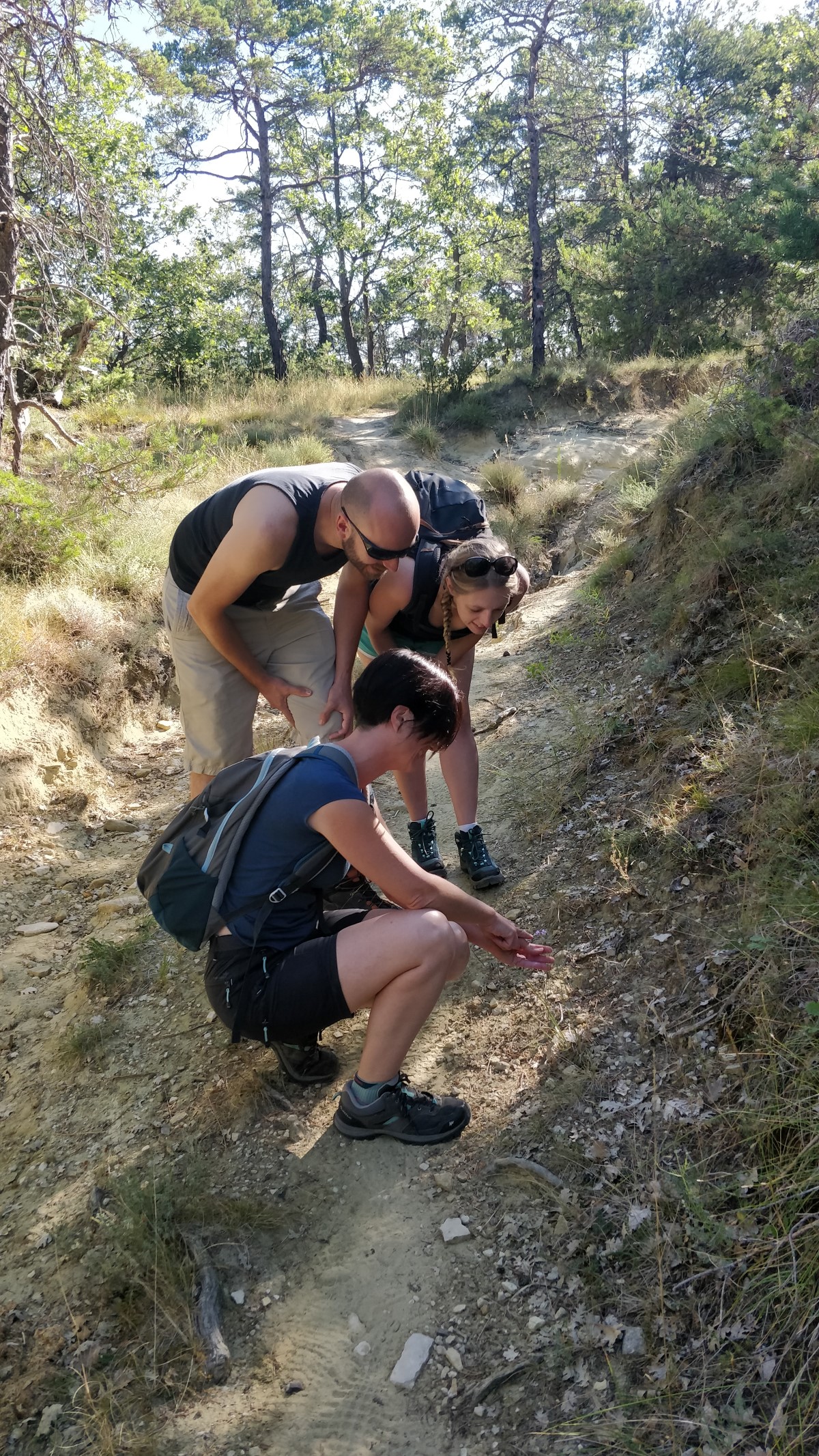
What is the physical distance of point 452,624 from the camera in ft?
9.29

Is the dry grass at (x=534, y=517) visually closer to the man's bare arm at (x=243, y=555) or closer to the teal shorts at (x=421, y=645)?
the teal shorts at (x=421, y=645)

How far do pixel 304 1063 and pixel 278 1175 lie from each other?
1.05 ft

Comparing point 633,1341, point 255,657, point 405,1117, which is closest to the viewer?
point 633,1341

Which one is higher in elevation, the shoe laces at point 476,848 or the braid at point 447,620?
the braid at point 447,620

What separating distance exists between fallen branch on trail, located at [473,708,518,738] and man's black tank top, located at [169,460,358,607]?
1.92 m

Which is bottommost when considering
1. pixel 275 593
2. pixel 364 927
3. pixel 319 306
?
pixel 364 927

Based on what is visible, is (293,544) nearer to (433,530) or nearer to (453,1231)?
(433,530)

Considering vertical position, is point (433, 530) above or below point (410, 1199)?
above

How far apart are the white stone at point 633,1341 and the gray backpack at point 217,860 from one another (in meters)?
1.14

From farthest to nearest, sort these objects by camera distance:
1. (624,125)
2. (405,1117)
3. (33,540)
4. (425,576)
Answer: (624,125)
(33,540)
(425,576)
(405,1117)

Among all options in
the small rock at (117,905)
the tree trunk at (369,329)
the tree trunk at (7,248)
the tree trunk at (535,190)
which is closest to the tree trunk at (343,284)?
the tree trunk at (369,329)

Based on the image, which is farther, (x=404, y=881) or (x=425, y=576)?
(x=425, y=576)

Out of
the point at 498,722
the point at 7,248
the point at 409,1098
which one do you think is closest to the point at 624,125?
the point at 7,248

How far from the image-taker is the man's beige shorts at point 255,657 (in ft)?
10.5
